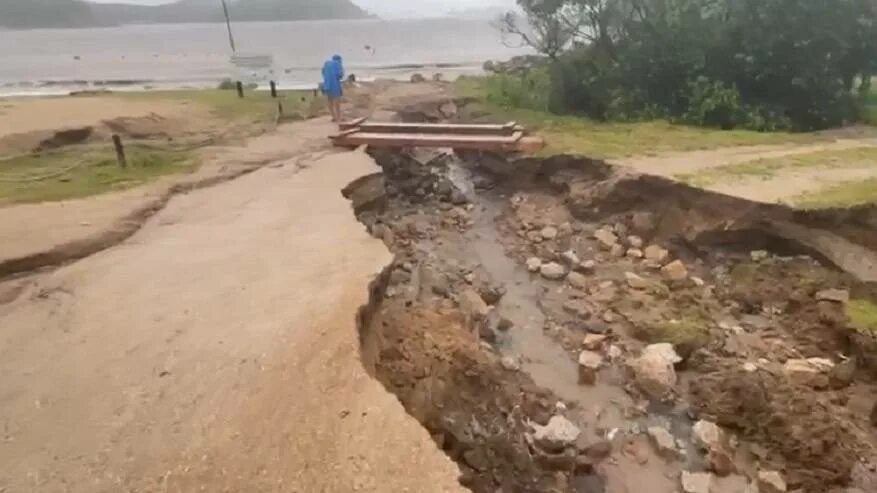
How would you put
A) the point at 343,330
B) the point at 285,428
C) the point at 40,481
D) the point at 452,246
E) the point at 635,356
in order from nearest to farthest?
the point at 40,481 → the point at 285,428 → the point at 343,330 → the point at 635,356 → the point at 452,246

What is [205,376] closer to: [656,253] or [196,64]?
[656,253]


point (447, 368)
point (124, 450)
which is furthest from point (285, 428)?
point (447, 368)

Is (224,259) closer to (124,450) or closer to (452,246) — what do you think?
(124,450)

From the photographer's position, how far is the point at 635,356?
282 inches

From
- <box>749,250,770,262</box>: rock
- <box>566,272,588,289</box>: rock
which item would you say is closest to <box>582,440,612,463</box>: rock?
Answer: <box>566,272,588,289</box>: rock

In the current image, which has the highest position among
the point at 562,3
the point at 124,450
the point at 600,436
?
the point at 562,3

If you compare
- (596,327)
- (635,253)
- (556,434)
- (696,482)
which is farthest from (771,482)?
(635,253)

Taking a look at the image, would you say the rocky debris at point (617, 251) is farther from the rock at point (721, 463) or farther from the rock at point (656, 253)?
the rock at point (721, 463)

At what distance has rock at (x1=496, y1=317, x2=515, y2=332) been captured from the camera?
7.84 m

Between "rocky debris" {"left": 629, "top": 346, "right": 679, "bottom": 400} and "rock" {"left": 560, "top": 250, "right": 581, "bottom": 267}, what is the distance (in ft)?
8.22

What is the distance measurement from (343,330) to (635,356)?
3.23 metres

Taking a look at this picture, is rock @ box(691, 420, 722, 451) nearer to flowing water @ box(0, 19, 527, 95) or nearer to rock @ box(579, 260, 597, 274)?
rock @ box(579, 260, 597, 274)

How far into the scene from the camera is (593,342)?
7.38m

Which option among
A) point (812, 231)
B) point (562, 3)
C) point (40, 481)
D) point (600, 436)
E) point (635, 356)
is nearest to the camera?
point (40, 481)
